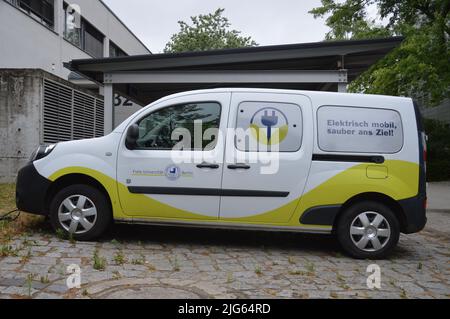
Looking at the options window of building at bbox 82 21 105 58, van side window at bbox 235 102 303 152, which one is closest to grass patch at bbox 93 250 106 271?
van side window at bbox 235 102 303 152

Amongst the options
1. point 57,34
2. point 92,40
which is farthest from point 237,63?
point 92,40

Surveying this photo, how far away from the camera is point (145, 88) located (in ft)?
39.0

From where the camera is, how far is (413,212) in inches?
215

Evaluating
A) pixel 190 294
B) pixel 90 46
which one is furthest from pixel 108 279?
pixel 90 46

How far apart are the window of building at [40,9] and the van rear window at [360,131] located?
1466cm

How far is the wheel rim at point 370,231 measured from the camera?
17.9 ft

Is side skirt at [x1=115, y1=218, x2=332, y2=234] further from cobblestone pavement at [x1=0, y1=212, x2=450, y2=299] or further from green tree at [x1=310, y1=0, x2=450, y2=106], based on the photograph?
green tree at [x1=310, y1=0, x2=450, y2=106]

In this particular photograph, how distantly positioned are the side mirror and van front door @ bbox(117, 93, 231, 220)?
4 cm

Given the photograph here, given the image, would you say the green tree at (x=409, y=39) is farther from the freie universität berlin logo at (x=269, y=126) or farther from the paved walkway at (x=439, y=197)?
the freie universität berlin logo at (x=269, y=126)

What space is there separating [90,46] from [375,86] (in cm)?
1587

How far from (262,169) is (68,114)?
9.48 metres

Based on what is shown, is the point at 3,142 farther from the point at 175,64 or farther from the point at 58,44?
the point at 58,44

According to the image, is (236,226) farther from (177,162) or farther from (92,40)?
(92,40)

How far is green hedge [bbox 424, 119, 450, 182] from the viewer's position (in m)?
18.2
